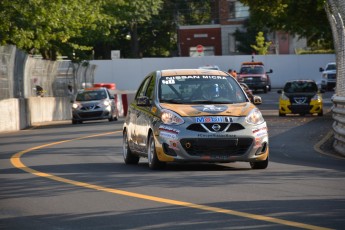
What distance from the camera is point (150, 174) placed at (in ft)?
52.9

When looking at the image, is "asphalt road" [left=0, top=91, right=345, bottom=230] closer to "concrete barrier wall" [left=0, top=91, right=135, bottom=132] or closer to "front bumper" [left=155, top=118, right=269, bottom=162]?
"front bumper" [left=155, top=118, right=269, bottom=162]

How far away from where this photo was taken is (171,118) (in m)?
16.5

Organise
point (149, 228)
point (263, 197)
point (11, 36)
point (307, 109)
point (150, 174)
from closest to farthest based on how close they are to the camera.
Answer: point (149, 228) < point (263, 197) < point (150, 174) < point (307, 109) < point (11, 36)

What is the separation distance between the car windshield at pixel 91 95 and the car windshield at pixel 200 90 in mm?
25238

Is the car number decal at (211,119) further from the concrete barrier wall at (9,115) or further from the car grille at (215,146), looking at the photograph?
the concrete barrier wall at (9,115)

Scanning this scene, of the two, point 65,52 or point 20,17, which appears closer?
point 20,17

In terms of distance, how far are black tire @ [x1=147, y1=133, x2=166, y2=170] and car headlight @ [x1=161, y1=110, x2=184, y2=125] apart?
46 cm

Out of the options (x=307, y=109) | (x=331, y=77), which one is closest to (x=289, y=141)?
(x=307, y=109)

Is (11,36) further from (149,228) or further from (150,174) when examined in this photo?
(149,228)

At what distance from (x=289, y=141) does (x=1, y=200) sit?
14.7m

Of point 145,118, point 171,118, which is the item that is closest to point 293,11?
point 145,118

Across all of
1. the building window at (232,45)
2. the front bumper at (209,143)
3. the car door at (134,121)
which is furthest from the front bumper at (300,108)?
the building window at (232,45)

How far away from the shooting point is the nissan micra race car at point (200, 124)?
644 inches

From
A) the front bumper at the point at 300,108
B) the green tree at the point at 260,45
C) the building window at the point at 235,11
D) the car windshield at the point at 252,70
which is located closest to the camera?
the front bumper at the point at 300,108
